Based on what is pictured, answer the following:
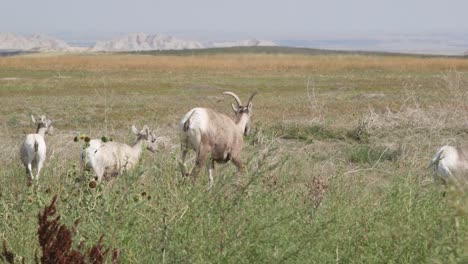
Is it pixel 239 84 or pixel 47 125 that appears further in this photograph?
pixel 239 84

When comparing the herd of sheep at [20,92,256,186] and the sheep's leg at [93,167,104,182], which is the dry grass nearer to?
the herd of sheep at [20,92,256,186]

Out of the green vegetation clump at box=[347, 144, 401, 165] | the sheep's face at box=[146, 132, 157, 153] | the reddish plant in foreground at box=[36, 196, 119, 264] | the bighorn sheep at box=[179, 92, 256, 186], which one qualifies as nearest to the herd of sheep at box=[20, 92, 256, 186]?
the bighorn sheep at box=[179, 92, 256, 186]

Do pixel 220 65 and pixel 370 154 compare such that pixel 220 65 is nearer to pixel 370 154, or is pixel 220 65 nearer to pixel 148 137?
pixel 370 154

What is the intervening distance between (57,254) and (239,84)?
42136 millimetres

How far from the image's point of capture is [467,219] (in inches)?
191

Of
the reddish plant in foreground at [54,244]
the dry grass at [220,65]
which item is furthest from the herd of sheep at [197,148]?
the dry grass at [220,65]

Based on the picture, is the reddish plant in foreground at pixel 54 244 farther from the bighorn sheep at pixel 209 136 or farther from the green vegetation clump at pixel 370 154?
the green vegetation clump at pixel 370 154

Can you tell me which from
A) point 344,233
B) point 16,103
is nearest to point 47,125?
point 344,233

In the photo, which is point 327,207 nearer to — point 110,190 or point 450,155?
point 110,190

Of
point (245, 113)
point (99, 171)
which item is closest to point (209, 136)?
point (245, 113)

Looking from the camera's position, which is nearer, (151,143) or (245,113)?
(151,143)

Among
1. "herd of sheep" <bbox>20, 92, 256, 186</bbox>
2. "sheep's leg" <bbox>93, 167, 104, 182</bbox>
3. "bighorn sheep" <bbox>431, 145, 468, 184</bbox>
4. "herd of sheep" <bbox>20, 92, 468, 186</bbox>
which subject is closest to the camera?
"bighorn sheep" <bbox>431, 145, 468, 184</bbox>

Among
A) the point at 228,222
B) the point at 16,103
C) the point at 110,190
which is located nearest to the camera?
the point at 228,222

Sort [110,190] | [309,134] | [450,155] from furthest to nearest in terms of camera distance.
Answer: [309,134] < [450,155] < [110,190]
